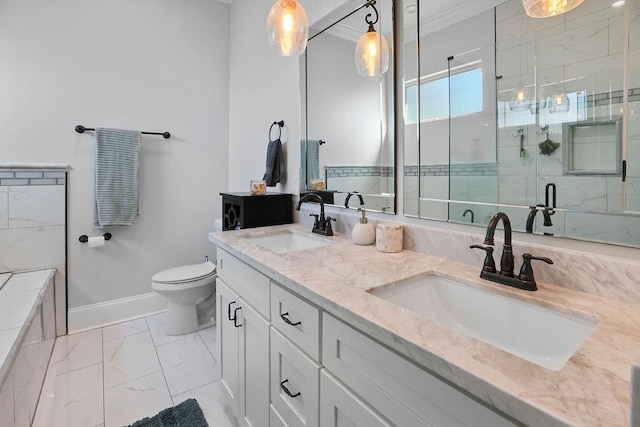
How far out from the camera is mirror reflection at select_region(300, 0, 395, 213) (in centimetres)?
152

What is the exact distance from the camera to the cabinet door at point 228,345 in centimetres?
148

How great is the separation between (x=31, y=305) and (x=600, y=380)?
2.37 metres

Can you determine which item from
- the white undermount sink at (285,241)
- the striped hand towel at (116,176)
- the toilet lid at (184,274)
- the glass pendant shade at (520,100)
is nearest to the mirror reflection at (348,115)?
the white undermount sink at (285,241)

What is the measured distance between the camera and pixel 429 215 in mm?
1333

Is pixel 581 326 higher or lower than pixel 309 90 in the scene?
lower

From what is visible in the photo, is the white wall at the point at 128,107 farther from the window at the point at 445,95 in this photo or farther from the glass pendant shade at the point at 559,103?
the glass pendant shade at the point at 559,103

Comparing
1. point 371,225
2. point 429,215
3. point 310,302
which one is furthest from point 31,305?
point 429,215

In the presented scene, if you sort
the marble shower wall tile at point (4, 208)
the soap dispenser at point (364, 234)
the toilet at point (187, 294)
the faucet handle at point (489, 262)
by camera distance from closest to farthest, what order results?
the faucet handle at point (489, 262)
the soap dispenser at point (364, 234)
the marble shower wall tile at point (4, 208)
the toilet at point (187, 294)

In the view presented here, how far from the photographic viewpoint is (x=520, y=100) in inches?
41.6

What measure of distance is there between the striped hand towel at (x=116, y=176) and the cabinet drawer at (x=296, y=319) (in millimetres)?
1970

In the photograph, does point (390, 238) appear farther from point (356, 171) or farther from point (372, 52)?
point (372, 52)

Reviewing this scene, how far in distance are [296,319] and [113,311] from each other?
7.57 feet

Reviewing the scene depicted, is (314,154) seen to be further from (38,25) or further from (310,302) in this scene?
(38,25)

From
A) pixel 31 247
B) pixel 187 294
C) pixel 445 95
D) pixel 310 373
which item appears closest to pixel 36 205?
pixel 31 247
